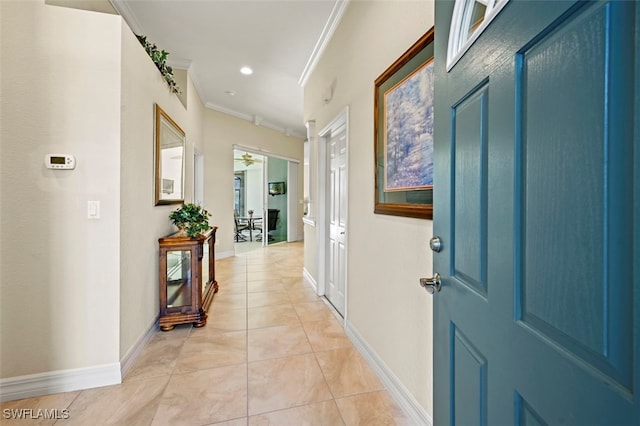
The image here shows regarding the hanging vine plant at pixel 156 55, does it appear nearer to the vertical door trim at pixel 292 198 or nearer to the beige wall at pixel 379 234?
the beige wall at pixel 379 234

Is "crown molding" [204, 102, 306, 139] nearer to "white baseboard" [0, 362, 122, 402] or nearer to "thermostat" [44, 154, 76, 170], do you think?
"thermostat" [44, 154, 76, 170]

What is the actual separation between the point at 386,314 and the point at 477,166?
1.38 metres

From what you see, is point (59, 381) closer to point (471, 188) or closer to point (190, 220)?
point (190, 220)

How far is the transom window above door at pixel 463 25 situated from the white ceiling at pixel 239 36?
80.2 inches

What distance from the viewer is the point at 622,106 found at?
397mm

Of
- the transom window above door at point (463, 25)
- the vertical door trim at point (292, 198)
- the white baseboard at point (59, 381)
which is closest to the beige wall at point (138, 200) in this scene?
the white baseboard at point (59, 381)

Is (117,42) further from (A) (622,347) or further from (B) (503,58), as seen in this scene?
(A) (622,347)

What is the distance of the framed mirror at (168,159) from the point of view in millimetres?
2672

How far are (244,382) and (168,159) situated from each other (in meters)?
2.28

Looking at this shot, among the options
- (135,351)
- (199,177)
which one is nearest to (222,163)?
(199,177)

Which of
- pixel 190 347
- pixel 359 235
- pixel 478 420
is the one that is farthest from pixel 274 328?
pixel 478 420

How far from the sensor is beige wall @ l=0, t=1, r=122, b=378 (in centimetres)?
171

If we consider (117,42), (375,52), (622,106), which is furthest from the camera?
(375,52)

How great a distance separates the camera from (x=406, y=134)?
1.64 metres
